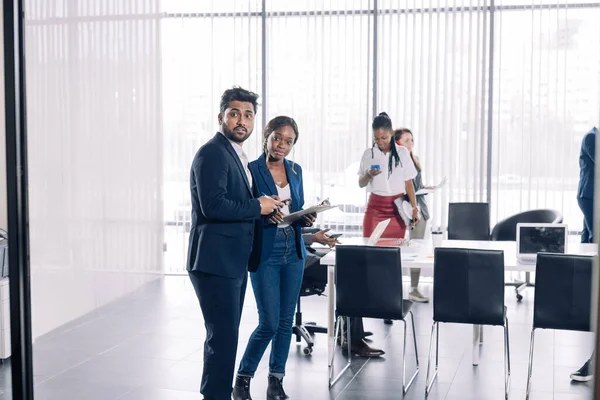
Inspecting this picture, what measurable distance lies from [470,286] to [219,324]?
59.6 inches

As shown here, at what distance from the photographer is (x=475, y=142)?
7.94 m

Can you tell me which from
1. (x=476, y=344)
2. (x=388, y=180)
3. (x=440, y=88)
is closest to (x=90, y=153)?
(x=388, y=180)

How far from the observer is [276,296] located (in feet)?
13.2

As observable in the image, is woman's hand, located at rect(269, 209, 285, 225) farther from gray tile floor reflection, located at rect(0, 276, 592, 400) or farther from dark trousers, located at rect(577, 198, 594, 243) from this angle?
dark trousers, located at rect(577, 198, 594, 243)

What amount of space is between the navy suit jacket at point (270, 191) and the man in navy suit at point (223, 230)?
0.23m

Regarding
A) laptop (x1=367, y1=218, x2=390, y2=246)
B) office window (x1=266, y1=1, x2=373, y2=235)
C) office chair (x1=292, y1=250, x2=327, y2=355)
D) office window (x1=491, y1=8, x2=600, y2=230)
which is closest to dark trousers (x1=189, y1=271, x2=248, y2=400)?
laptop (x1=367, y1=218, x2=390, y2=246)

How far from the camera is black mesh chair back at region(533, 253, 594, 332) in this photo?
13.8 feet

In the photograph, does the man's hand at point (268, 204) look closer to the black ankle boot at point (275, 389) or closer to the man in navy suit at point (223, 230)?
the man in navy suit at point (223, 230)

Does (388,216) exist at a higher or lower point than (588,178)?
lower

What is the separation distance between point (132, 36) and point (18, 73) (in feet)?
15.1

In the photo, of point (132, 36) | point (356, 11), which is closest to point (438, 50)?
point (356, 11)

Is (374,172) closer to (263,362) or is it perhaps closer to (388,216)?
(388,216)

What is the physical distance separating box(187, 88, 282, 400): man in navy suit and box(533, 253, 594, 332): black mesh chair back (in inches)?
61.4

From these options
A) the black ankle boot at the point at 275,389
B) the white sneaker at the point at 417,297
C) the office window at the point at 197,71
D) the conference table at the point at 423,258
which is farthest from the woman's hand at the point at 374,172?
the office window at the point at 197,71
